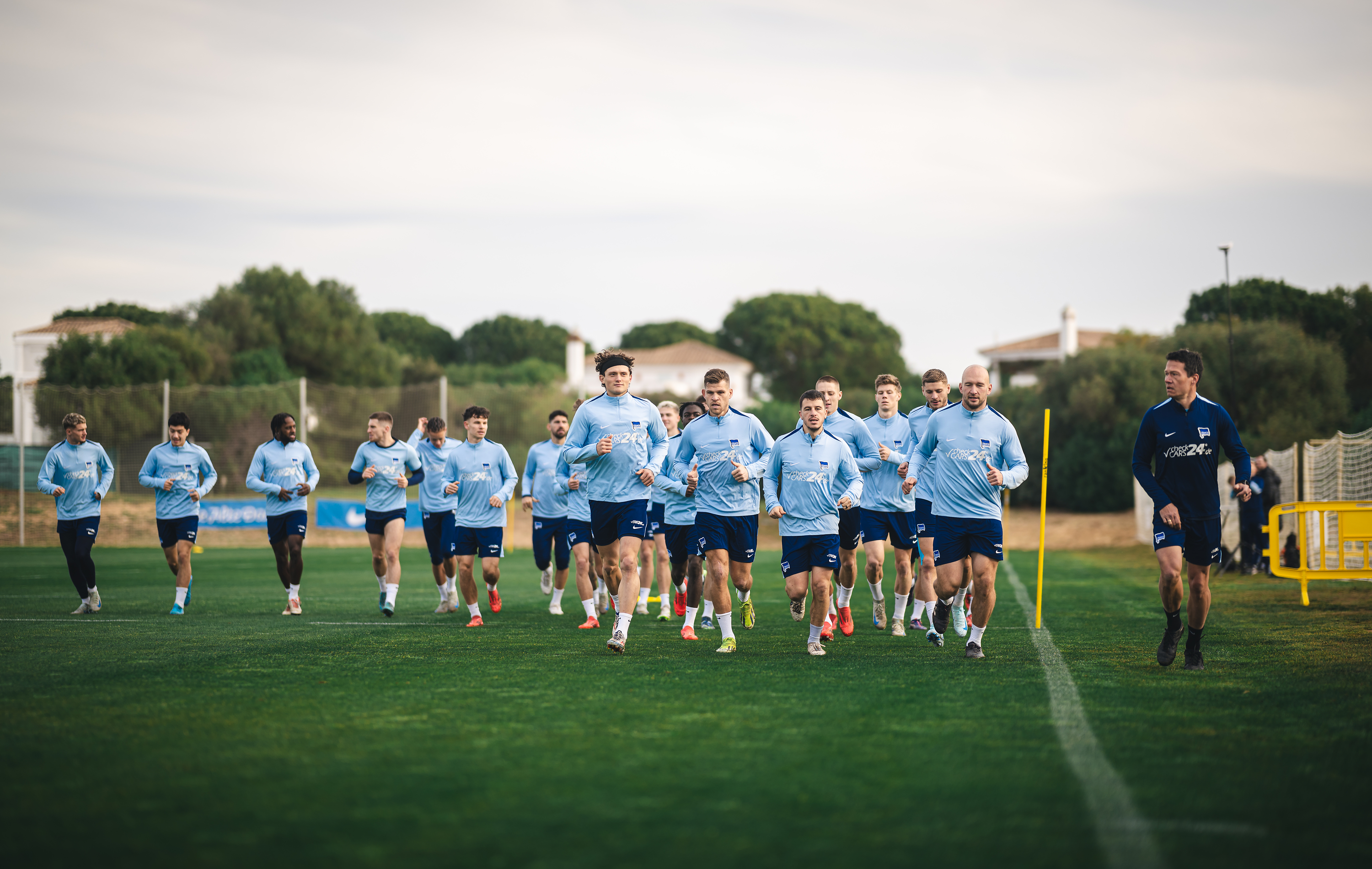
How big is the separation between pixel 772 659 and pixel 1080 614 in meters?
5.40

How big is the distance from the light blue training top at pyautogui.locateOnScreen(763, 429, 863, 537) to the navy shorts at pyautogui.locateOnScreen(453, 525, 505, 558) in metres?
3.51

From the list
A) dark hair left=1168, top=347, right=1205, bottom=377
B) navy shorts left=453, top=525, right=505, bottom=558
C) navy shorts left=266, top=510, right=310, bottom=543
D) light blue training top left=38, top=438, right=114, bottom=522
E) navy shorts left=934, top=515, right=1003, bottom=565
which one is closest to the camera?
dark hair left=1168, top=347, right=1205, bottom=377

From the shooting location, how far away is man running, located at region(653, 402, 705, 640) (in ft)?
34.3

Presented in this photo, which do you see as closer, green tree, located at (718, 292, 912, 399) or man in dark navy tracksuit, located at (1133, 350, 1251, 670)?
man in dark navy tracksuit, located at (1133, 350, 1251, 670)

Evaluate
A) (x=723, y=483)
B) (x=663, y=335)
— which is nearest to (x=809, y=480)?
(x=723, y=483)

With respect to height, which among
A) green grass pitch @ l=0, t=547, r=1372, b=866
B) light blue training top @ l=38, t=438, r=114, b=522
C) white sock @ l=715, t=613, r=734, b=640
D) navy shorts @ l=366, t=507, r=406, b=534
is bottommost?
green grass pitch @ l=0, t=547, r=1372, b=866

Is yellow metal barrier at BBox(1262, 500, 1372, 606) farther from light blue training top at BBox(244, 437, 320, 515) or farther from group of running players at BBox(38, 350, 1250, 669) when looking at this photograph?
light blue training top at BBox(244, 437, 320, 515)

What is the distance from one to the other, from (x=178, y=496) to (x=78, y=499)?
40.4 inches

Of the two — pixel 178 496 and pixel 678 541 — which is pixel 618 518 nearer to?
pixel 678 541

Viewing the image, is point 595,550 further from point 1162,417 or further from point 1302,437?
point 1302,437

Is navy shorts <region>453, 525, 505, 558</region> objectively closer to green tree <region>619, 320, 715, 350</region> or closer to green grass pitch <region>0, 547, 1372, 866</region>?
green grass pitch <region>0, 547, 1372, 866</region>

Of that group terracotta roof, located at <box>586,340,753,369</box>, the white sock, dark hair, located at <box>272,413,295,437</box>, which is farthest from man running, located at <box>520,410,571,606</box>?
terracotta roof, located at <box>586,340,753,369</box>

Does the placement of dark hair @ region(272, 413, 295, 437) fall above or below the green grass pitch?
above

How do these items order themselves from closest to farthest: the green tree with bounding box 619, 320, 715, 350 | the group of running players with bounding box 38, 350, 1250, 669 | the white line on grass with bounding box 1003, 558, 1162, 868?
the white line on grass with bounding box 1003, 558, 1162, 868 < the group of running players with bounding box 38, 350, 1250, 669 < the green tree with bounding box 619, 320, 715, 350
